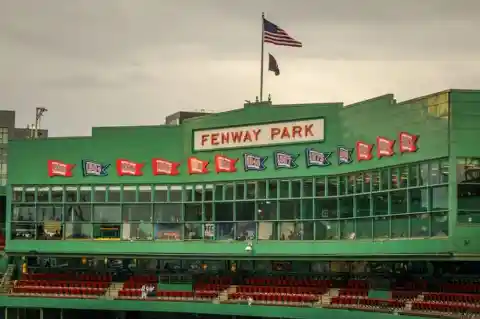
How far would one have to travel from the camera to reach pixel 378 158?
43188 mm

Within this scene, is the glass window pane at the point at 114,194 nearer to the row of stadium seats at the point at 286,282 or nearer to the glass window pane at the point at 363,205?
the row of stadium seats at the point at 286,282

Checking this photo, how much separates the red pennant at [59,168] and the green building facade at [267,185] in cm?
7

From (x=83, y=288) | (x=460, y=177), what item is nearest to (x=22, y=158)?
(x=83, y=288)

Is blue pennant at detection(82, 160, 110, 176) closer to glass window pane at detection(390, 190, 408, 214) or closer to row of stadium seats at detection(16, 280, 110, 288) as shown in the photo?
row of stadium seats at detection(16, 280, 110, 288)

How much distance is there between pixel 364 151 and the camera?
44.2 metres

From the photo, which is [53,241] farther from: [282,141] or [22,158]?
[282,141]

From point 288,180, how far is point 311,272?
5985 mm

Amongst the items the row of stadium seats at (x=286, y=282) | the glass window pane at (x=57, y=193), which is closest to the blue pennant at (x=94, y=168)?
the glass window pane at (x=57, y=193)

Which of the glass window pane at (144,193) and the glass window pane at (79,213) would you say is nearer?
the glass window pane at (144,193)

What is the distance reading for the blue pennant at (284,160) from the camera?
158ft

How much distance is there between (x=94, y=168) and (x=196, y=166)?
278 inches

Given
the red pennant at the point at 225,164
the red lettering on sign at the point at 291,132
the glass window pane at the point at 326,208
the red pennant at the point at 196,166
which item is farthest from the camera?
the red pennant at the point at 196,166

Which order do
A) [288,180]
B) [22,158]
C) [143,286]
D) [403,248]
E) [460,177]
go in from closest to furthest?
1. [460,177]
2. [403,248]
3. [288,180]
4. [143,286]
5. [22,158]

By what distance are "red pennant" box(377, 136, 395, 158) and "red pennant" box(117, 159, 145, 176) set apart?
16.6 meters
